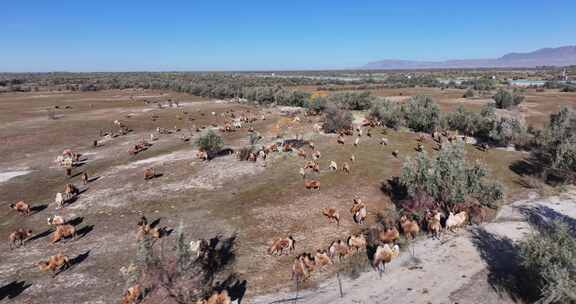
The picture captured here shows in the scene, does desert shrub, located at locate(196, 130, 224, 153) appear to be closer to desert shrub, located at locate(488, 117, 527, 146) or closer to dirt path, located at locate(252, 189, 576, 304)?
dirt path, located at locate(252, 189, 576, 304)

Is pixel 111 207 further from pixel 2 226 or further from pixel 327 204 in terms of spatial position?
pixel 327 204

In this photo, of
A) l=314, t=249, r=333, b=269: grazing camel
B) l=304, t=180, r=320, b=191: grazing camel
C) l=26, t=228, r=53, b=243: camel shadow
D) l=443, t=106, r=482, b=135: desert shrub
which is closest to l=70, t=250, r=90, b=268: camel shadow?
l=26, t=228, r=53, b=243: camel shadow

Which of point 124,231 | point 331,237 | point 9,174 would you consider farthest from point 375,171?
point 9,174

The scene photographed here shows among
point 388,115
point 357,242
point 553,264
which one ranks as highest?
point 388,115

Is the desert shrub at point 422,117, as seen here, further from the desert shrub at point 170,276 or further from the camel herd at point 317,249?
the desert shrub at point 170,276

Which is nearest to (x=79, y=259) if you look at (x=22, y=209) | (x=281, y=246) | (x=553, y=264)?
(x=22, y=209)

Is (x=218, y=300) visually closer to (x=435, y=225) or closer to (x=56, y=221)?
(x=435, y=225)

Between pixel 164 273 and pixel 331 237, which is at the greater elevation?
pixel 164 273

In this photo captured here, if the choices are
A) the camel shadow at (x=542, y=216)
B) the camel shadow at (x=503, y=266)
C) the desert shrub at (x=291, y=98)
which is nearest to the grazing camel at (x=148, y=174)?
the camel shadow at (x=503, y=266)
